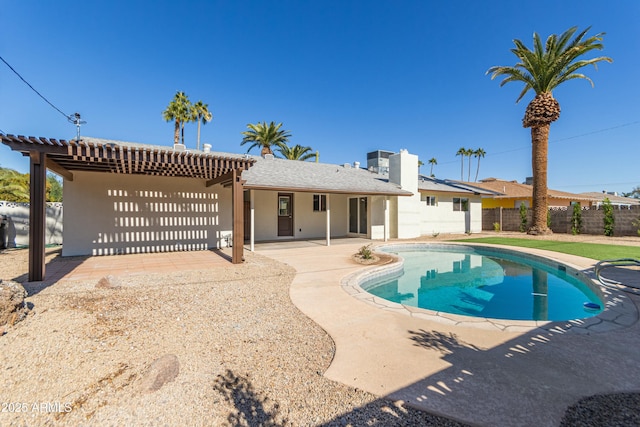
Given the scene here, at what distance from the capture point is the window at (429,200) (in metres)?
18.3

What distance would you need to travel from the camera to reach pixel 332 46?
16.9m

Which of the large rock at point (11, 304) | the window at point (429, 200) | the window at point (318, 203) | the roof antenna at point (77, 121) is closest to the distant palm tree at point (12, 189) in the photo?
the roof antenna at point (77, 121)

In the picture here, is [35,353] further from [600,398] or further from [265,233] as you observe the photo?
[265,233]

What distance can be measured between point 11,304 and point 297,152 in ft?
94.4

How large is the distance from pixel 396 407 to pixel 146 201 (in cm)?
1180

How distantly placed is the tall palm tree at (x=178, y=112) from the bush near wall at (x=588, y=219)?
2779cm

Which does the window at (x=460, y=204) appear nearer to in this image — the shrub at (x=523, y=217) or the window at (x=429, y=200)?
the window at (x=429, y=200)

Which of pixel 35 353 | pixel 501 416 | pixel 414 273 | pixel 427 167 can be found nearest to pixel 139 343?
pixel 35 353

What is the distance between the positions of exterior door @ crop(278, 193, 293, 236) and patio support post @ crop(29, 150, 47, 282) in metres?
9.48

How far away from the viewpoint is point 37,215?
6105mm

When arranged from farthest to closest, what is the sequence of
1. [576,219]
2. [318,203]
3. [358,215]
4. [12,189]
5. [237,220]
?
[576,219], [358,215], [318,203], [12,189], [237,220]

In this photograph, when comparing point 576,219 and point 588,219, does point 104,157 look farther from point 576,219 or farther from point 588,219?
point 588,219

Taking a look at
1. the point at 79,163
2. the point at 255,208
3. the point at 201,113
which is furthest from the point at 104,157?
the point at 201,113

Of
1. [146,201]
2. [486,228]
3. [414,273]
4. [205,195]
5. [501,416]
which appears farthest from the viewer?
[486,228]
